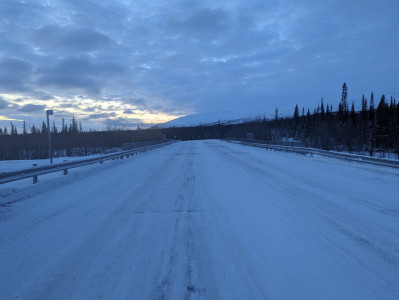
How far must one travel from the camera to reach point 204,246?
4.25 metres

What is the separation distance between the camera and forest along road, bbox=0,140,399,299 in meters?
3.11

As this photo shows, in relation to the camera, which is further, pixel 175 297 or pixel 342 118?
pixel 342 118

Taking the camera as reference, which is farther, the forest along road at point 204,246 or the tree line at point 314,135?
the tree line at point 314,135

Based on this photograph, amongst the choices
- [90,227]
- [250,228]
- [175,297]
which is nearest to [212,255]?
[175,297]

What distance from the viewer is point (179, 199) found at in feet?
24.7

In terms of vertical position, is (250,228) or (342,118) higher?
(342,118)

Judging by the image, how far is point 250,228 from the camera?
16.6ft

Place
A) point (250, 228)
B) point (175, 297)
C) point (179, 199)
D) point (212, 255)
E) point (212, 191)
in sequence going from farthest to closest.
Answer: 1. point (212, 191)
2. point (179, 199)
3. point (250, 228)
4. point (212, 255)
5. point (175, 297)

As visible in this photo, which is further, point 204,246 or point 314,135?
point 314,135

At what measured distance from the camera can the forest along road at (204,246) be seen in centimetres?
311

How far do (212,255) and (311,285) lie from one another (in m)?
1.43

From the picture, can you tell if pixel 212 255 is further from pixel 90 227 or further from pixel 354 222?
pixel 354 222

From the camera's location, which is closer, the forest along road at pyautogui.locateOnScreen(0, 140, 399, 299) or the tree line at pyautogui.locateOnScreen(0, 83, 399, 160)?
the forest along road at pyautogui.locateOnScreen(0, 140, 399, 299)

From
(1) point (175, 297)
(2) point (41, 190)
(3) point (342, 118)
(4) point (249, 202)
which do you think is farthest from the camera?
(3) point (342, 118)
